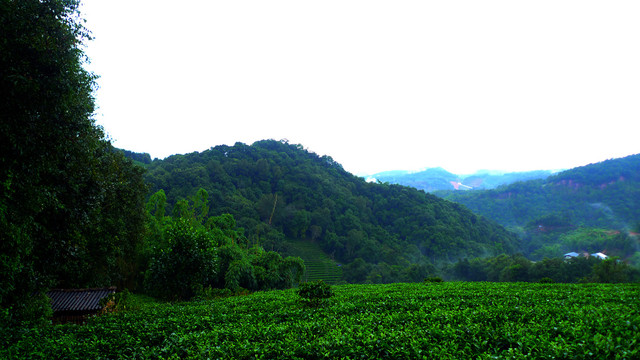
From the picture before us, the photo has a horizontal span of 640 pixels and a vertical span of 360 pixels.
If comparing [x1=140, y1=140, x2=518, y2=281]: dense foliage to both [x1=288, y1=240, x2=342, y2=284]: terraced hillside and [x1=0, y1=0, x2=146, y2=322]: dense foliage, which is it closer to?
[x1=288, y1=240, x2=342, y2=284]: terraced hillside

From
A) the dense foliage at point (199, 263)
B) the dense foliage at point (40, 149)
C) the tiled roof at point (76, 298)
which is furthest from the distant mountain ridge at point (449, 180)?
the dense foliage at point (40, 149)

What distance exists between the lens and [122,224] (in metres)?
16.1

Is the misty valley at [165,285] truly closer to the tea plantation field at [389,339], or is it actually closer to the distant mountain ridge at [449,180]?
the tea plantation field at [389,339]

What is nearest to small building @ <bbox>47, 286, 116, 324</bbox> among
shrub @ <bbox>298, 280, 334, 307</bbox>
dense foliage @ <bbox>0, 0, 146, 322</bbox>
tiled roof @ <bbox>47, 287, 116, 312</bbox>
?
tiled roof @ <bbox>47, 287, 116, 312</bbox>

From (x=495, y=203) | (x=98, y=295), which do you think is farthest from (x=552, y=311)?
(x=495, y=203)

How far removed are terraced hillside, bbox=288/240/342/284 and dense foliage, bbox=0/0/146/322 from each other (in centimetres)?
3783

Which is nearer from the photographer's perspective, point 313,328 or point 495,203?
point 313,328

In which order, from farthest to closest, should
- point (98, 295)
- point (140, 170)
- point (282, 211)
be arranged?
point (282, 211) < point (140, 170) < point (98, 295)

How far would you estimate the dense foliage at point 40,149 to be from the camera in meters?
6.61

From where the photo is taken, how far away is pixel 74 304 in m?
12.6

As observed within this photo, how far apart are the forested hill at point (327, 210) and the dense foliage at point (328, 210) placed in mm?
162

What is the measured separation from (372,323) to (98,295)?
14.1 metres

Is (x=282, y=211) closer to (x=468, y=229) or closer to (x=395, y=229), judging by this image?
(x=395, y=229)

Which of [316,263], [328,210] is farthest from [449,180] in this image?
[316,263]
